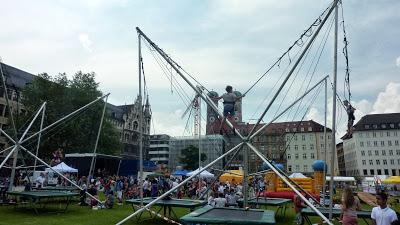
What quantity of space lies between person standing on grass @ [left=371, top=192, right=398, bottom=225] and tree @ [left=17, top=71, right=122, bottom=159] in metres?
46.9

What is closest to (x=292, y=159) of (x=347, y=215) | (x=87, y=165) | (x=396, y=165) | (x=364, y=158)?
(x=364, y=158)

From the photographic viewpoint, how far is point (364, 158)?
4112 inches

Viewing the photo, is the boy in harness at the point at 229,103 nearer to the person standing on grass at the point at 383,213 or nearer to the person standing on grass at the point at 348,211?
the person standing on grass at the point at 348,211

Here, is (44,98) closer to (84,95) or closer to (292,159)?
(84,95)

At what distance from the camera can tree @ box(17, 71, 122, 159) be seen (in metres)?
50.9

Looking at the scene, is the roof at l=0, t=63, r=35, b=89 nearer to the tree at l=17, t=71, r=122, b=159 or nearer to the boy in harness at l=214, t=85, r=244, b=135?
the tree at l=17, t=71, r=122, b=159

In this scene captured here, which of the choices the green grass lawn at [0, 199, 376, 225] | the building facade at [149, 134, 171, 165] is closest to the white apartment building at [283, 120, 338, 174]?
the building facade at [149, 134, 171, 165]

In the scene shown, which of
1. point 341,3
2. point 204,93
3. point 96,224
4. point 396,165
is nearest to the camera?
point 341,3

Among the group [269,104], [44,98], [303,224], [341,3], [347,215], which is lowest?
[303,224]

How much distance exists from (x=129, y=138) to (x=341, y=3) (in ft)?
330

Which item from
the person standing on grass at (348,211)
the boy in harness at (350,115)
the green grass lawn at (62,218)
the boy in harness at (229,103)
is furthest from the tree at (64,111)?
the person standing on grass at (348,211)

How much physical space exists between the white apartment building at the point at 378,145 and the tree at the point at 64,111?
80845 millimetres

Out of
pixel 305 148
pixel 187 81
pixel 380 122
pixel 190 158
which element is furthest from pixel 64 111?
pixel 380 122

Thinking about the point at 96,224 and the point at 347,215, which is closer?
the point at 347,215
